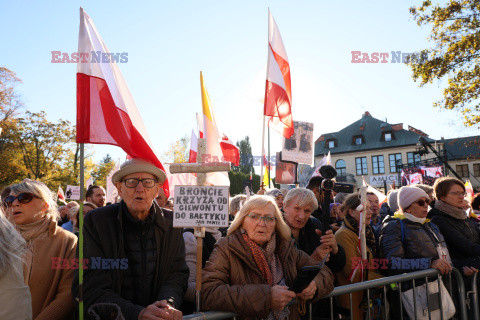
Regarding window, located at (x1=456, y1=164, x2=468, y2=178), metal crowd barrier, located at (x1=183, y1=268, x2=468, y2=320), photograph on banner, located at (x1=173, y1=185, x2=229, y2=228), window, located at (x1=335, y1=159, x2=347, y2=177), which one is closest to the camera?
metal crowd barrier, located at (x1=183, y1=268, x2=468, y2=320)

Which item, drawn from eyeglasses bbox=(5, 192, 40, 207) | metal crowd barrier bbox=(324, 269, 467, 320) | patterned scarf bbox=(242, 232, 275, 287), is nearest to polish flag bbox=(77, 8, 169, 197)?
eyeglasses bbox=(5, 192, 40, 207)

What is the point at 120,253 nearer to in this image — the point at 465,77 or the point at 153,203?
the point at 153,203

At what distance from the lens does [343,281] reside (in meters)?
3.89

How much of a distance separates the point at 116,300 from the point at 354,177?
50940 millimetres

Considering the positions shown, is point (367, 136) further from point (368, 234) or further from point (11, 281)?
point (11, 281)

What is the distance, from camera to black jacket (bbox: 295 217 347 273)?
11.7ft

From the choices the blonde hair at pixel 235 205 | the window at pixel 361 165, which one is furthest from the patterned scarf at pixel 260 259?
the window at pixel 361 165

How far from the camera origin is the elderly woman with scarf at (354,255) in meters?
3.69

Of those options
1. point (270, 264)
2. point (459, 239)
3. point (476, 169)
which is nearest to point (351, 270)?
point (270, 264)

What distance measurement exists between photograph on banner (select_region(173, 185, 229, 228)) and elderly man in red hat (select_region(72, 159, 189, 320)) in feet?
0.63

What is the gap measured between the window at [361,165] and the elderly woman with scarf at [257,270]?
50265mm

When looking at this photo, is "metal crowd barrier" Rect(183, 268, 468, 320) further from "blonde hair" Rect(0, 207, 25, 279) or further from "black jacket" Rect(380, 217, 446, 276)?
"blonde hair" Rect(0, 207, 25, 279)

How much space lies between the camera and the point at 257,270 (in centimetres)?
276

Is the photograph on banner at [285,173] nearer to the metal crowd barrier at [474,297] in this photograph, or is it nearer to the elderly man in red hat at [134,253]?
the metal crowd barrier at [474,297]
